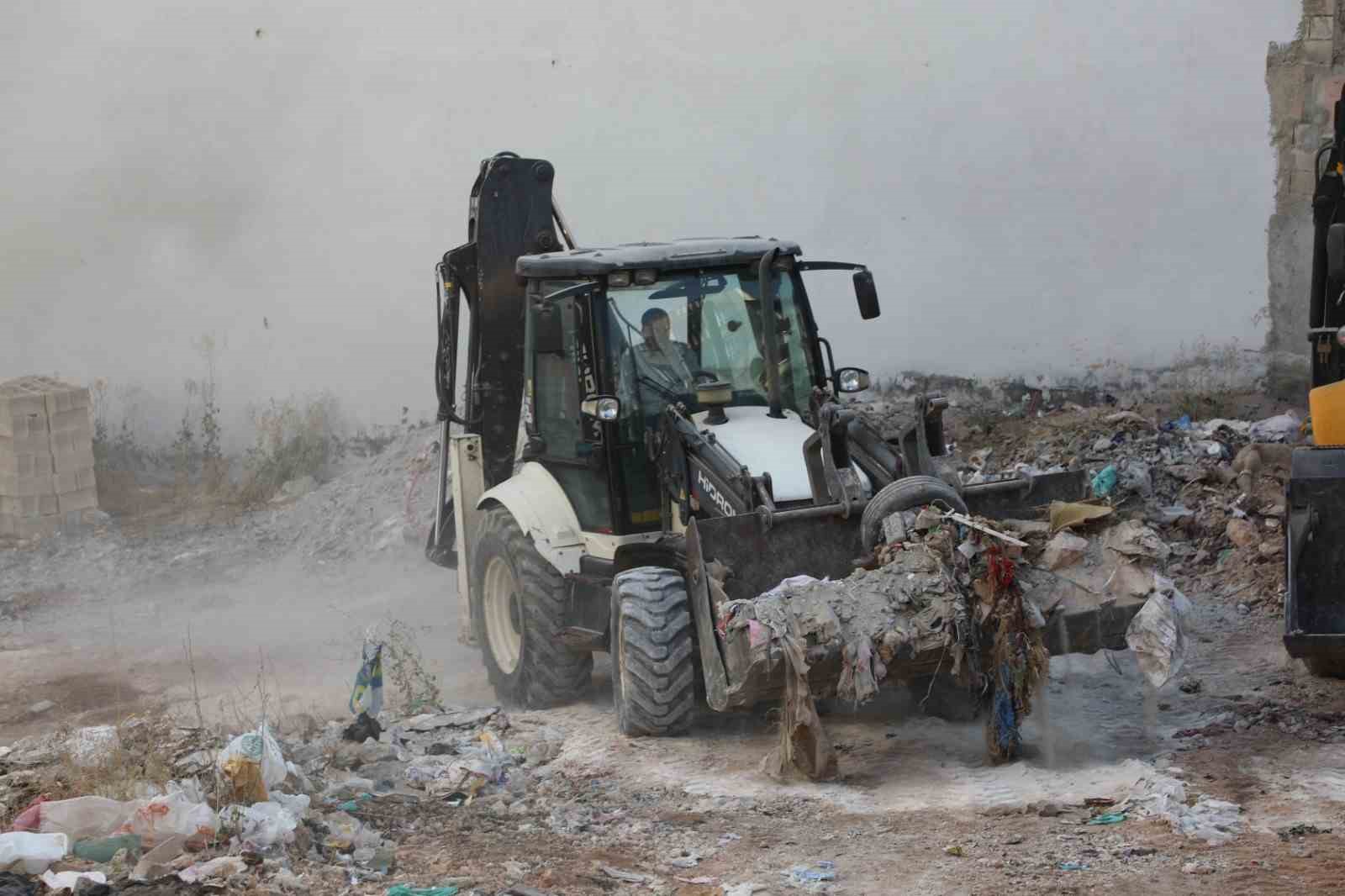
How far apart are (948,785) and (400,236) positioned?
10240mm

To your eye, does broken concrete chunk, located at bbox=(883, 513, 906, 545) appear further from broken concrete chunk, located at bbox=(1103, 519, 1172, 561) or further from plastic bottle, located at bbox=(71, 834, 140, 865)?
plastic bottle, located at bbox=(71, 834, 140, 865)

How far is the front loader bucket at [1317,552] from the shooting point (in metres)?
6.68

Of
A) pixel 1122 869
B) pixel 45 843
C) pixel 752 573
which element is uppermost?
pixel 752 573

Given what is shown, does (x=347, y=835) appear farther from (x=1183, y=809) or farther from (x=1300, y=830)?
(x=1300, y=830)

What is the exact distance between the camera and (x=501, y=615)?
9.45 meters

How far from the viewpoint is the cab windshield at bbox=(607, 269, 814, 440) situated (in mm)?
8266

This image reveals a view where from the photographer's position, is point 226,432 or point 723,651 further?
point 226,432

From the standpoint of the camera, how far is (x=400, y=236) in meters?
15.4

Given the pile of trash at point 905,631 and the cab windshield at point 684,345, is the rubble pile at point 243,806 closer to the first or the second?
the pile of trash at point 905,631

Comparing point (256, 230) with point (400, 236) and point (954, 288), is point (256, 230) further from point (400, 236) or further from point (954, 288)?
point (954, 288)

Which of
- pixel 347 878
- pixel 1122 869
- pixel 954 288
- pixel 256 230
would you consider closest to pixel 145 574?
pixel 256 230

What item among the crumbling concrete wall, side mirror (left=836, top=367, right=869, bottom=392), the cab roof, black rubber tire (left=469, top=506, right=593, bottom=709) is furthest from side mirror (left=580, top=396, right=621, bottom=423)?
the crumbling concrete wall

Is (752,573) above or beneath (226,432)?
beneath

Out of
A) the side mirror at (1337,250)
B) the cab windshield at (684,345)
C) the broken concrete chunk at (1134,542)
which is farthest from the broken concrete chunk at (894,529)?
the side mirror at (1337,250)
